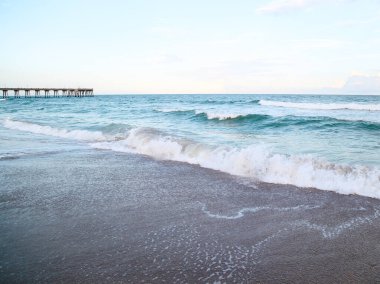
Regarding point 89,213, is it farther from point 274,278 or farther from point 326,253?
point 326,253

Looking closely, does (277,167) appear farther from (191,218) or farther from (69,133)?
(69,133)

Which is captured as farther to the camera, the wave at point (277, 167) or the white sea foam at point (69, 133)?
the white sea foam at point (69, 133)

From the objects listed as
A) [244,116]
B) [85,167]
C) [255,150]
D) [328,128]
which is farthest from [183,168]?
[244,116]

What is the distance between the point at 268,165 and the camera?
7.39 m

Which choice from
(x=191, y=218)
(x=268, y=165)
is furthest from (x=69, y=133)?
(x=191, y=218)

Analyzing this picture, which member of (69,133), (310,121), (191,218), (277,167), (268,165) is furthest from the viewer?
(310,121)

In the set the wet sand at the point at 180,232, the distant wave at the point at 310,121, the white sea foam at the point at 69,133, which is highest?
the distant wave at the point at 310,121

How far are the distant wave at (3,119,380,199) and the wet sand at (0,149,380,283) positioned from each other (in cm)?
46

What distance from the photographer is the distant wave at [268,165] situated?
20.4 ft

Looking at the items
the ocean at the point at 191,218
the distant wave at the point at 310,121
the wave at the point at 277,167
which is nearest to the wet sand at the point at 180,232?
the ocean at the point at 191,218

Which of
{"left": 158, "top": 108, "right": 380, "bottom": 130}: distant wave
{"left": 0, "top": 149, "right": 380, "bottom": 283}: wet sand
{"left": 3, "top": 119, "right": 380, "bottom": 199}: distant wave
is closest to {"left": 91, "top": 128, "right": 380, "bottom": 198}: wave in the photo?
{"left": 3, "top": 119, "right": 380, "bottom": 199}: distant wave

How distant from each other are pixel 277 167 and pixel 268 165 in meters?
0.22

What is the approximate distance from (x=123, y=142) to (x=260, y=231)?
8711 millimetres

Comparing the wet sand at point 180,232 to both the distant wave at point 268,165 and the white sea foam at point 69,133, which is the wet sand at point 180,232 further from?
the white sea foam at point 69,133
